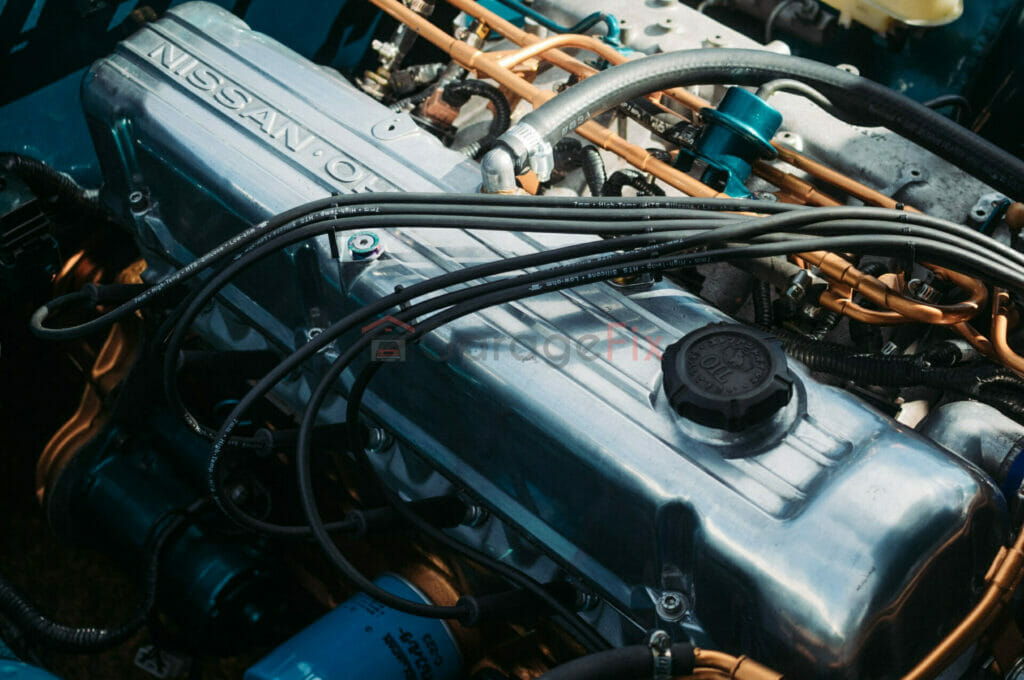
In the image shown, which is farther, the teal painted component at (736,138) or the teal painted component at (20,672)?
the teal painted component at (736,138)

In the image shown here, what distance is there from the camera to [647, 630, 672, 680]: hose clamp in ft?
3.22

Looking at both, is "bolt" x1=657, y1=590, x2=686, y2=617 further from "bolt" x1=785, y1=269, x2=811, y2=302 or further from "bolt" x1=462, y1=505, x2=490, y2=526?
"bolt" x1=785, y1=269, x2=811, y2=302

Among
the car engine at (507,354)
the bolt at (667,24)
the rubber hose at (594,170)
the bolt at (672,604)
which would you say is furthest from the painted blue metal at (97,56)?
the bolt at (672,604)

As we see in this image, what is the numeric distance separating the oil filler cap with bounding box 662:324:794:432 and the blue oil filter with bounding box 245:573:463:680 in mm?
483

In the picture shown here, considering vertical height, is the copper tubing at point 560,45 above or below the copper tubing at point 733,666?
above

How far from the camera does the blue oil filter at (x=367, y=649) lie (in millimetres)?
1203

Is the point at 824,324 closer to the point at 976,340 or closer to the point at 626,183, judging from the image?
the point at 976,340

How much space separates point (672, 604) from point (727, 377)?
28cm

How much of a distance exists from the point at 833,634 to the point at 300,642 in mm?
686

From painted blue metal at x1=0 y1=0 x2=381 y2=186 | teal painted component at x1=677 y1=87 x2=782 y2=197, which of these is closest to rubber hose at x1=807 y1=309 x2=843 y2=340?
teal painted component at x1=677 y1=87 x2=782 y2=197

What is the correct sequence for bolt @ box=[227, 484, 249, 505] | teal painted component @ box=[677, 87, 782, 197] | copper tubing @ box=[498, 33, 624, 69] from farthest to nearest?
copper tubing @ box=[498, 33, 624, 69]
bolt @ box=[227, 484, 249, 505]
teal painted component @ box=[677, 87, 782, 197]

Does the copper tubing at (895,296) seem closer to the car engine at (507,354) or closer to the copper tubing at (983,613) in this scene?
the car engine at (507,354)

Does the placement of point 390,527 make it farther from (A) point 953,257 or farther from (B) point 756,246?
(A) point 953,257

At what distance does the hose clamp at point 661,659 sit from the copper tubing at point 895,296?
0.56 metres
